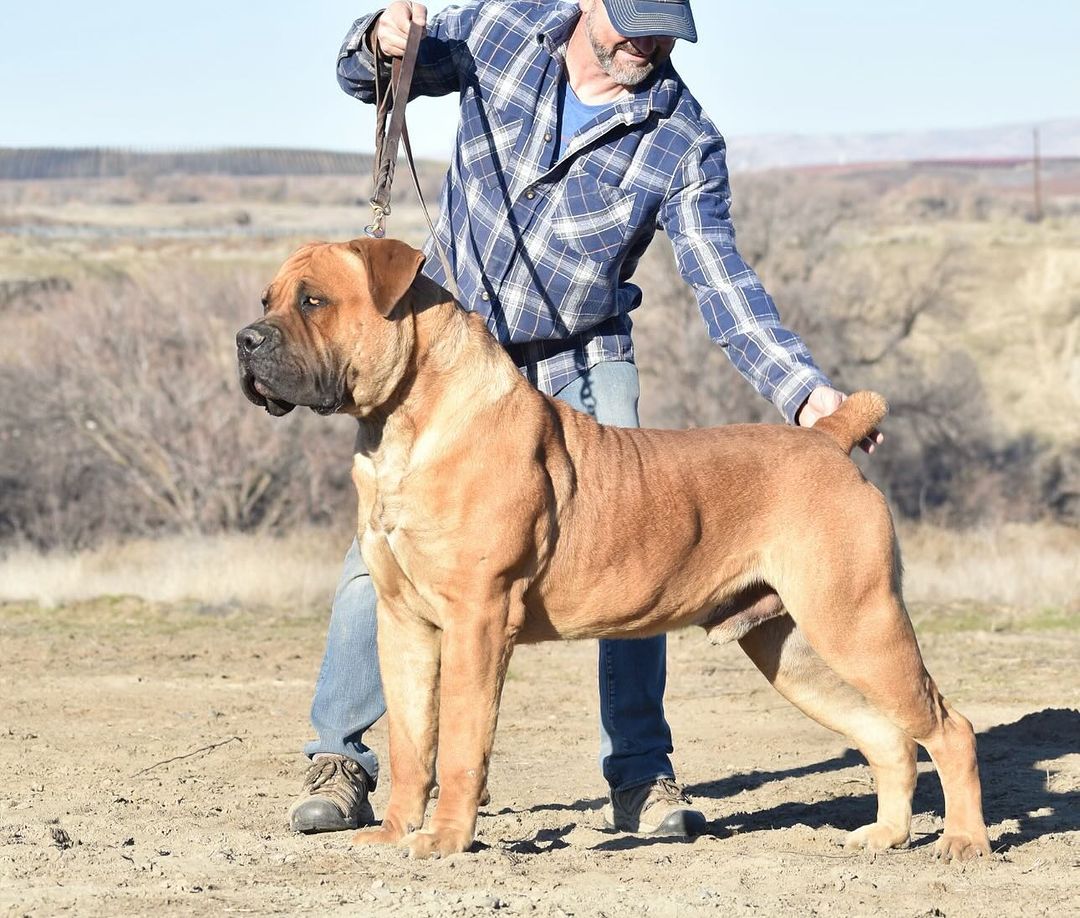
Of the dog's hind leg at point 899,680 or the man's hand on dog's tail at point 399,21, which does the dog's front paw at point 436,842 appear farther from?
the man's hand on dog's tail at point 399,21

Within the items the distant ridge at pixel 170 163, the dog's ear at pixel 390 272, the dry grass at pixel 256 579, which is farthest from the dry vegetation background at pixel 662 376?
the distant ridge at pixel 170 163

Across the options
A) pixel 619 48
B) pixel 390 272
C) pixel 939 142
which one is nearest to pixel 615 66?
pixel 619 48

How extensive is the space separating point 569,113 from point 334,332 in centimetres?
160

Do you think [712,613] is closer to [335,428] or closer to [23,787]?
[23,787]

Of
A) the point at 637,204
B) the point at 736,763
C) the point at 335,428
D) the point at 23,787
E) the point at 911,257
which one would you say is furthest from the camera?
the point at 911,257

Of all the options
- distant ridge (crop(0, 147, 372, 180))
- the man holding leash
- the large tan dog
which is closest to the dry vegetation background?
the man holding leash

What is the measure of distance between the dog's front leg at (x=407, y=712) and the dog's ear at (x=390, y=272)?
1.03m

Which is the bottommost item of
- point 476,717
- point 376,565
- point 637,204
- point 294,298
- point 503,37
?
point 476,717

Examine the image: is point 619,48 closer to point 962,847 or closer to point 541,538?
point 541,538

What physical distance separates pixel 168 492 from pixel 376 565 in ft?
82.2

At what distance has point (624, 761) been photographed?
5.80 meters

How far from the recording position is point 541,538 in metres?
4.71

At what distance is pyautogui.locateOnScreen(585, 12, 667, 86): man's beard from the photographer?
5.44 m

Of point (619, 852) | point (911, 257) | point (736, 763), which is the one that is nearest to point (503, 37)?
point (619, 852)
